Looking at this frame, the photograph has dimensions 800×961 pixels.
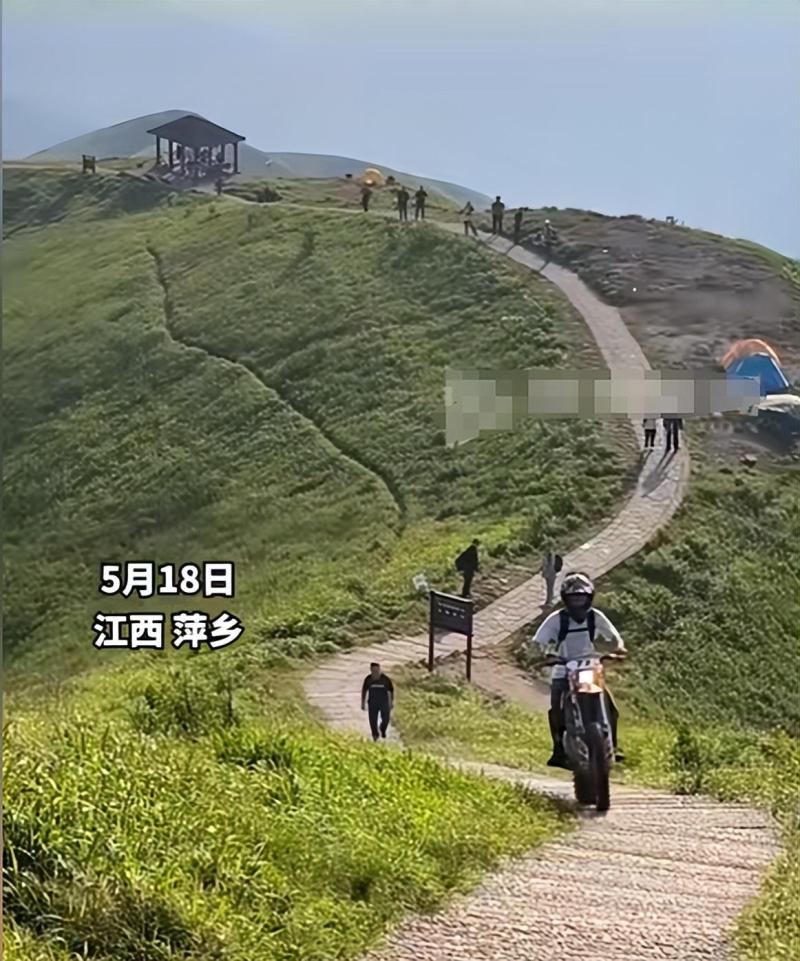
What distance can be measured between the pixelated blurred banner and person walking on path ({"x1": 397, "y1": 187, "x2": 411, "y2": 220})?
11.6 ft

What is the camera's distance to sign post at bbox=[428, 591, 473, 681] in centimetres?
688

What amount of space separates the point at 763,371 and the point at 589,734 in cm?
289

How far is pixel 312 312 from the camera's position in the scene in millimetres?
10430

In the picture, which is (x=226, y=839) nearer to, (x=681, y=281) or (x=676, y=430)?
(x=676, y=430)

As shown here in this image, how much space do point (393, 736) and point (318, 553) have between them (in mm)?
1838

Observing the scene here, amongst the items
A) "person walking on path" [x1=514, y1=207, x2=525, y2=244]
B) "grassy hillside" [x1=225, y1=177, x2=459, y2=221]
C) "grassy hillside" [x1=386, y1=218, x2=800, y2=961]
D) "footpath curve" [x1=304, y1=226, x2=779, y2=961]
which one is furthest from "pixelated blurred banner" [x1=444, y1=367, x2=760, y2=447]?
"grassy hillside" [x1=225, y1=177, x2=459, y2=221]

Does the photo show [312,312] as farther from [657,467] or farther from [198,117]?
[198,117]

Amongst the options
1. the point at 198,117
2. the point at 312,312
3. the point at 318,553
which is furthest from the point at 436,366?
the point at 198,117

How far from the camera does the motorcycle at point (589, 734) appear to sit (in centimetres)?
445

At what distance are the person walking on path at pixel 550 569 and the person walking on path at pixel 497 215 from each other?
7.14 ft

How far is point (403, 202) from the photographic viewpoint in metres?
9.71

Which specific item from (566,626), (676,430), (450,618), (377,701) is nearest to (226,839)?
(566,626)

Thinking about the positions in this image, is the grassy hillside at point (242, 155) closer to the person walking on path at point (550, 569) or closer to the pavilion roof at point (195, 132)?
the pavilion roof at point (195, 132)

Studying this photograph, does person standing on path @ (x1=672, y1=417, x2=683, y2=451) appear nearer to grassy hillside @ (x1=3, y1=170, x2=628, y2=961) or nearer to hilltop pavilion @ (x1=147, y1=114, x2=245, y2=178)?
grassy hillside @ (x1=3, y1=170, x2=628, y2=961)
